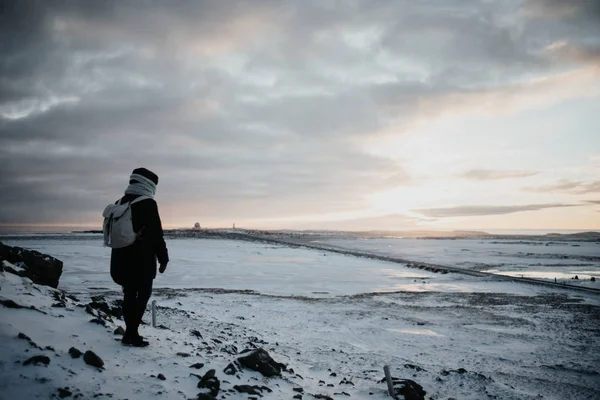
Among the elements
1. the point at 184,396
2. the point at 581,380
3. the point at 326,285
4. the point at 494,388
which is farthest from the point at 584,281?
the point at 184,396

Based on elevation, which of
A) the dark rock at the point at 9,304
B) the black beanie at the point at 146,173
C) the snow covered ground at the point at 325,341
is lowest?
the snow covered ground at the point at 325,341

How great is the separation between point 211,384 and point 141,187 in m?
2.74

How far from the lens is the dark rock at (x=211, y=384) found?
151 inches

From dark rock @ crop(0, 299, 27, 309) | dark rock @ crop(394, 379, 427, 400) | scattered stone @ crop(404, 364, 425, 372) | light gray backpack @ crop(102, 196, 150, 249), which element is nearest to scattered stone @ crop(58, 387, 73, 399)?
light gray backpack @ crop(102, 196, 150, 249)

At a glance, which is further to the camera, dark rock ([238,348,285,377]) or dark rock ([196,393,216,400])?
dark rock ([238,348,285,377])

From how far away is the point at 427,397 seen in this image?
5336 mm

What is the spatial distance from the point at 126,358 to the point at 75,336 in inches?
32.9

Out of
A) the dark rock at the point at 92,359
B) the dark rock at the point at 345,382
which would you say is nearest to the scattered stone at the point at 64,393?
the dark rock at the point at 92,359

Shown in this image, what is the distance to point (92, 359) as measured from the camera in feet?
12.0

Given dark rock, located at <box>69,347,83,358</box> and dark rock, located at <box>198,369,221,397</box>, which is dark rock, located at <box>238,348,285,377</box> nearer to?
dark rock, located at <box>198,369,221,397</box>

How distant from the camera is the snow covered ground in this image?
367cm

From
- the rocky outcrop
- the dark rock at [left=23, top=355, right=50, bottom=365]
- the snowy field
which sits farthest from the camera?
the snowy field

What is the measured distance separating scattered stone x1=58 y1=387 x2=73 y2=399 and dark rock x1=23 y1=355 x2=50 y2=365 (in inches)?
19.1

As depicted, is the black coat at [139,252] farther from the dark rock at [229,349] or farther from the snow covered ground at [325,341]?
the dark rock at [229,349]
